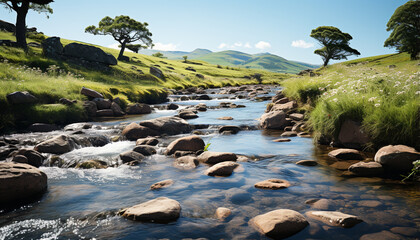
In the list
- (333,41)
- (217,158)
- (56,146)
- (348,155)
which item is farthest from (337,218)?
(333,41)

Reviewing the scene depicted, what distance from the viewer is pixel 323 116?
406 inches

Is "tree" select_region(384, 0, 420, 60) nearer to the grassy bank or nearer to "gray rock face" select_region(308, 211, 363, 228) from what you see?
the grassy bank

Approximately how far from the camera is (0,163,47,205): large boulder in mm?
5754

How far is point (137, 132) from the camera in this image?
12.8m

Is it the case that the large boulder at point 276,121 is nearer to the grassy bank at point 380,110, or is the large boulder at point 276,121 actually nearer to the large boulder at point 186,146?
the grassy bank at point 380,110

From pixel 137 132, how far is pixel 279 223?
31.9 feet

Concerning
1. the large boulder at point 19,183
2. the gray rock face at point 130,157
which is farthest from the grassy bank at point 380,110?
the large boulder at point 19,183

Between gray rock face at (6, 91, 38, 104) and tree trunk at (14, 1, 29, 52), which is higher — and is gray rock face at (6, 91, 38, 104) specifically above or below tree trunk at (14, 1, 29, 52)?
below

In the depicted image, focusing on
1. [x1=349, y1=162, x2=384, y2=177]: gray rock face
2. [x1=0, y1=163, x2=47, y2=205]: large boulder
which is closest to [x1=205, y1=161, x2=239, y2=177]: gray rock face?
[x1=349, y1=162, x2=384, y2=177]: gray rock face

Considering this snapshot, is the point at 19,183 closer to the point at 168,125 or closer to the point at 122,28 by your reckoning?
the point at 168,125

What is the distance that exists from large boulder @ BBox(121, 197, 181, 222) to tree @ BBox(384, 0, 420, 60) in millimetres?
55080

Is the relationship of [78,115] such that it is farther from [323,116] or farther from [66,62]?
[66,62]

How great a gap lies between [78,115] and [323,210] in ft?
53.7

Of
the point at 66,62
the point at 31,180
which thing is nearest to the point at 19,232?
the point at 31,180
